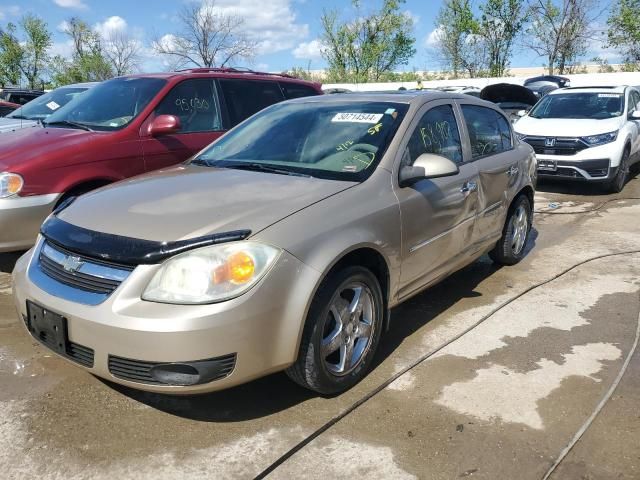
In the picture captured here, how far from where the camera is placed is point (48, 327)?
2.76m

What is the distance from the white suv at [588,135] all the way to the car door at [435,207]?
535 cm

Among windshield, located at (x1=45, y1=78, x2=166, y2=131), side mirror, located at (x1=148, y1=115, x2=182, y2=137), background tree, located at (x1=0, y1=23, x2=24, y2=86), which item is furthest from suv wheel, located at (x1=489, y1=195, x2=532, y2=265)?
background tree, located at (x1=0, y1=23, x2=24, y2=86)

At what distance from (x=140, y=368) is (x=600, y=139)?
837cm

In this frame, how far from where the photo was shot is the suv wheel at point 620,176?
355 inches

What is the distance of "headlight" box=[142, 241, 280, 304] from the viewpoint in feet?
8.26

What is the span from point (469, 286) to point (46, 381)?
3309mm

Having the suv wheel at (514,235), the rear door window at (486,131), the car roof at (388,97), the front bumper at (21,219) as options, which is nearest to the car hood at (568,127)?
the suv wheel at (514,235)

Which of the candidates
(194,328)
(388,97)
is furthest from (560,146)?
(194,328)

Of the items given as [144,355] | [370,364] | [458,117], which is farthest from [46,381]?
[458,117]

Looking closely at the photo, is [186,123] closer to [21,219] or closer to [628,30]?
[21,219]

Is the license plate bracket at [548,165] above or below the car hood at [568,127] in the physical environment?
below

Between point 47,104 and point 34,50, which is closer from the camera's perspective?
point 47,104

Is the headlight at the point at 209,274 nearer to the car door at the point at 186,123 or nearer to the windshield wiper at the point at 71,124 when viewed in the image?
the car door at the point at 186,123

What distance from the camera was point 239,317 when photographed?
2504mm
